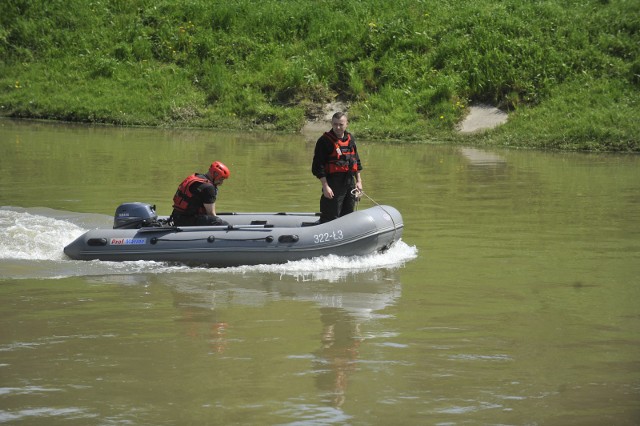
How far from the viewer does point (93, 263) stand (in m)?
9.92

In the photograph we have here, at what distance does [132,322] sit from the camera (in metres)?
7.62

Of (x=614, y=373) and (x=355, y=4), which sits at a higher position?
(x=355, y=4)

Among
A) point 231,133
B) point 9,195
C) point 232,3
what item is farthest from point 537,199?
point 232,3

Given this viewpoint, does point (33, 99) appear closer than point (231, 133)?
No

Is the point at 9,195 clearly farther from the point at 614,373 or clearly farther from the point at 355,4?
the point at 355,4

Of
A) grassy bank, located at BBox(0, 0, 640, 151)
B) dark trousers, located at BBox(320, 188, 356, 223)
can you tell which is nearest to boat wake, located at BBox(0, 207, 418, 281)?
dark trousers, located at BBox(320, 188, 356, 223)

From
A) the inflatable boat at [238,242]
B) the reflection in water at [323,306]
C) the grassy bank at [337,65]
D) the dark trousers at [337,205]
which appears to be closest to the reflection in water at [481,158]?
the grassy bank at [337,65]

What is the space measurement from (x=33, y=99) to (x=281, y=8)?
708 cm

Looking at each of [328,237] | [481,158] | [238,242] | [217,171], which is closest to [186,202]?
[217,171]

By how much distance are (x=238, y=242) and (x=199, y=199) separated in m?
0.72

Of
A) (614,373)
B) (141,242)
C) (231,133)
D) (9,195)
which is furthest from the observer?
(231,133)

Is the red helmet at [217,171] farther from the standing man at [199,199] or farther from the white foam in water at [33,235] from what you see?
the white foam in water at [33,235]

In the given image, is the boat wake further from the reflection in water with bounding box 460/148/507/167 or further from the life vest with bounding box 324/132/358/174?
the reflection in water with bounding box 460/148/507/167

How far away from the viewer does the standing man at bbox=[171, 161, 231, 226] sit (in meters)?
10.0
